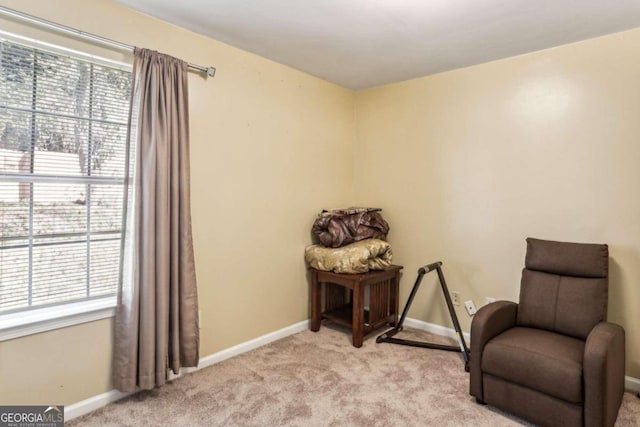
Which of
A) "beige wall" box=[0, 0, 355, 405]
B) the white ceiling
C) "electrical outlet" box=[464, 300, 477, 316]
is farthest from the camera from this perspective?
"electrical outlet" box=[464, 300, 477, 316]

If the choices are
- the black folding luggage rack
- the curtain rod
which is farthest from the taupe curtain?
the black folding luggage rack

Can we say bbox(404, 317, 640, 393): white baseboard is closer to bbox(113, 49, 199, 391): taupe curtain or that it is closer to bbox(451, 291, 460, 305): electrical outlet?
bbox(451, 291, 460, 305): electrical outlet

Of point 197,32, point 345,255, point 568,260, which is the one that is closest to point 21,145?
point 197,32

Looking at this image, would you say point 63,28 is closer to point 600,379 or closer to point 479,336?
point 479,336

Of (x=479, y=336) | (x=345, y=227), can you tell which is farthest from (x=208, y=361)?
(x=479, y=336)

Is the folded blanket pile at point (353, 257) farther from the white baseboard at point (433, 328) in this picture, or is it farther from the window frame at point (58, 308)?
the window frame at point (58, 308)

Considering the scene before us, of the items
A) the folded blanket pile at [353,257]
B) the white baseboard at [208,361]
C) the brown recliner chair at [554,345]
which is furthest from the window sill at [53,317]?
the brown recliner chair at [554,345]

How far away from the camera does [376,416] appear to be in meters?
2.17

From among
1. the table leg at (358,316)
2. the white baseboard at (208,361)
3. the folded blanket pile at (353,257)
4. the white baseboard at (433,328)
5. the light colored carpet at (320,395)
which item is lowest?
the light colored carpet at (320,395)

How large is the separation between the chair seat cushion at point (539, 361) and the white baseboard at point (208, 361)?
5.71 ft

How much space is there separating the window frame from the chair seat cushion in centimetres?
232

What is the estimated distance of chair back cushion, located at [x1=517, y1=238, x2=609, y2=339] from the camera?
235 cm

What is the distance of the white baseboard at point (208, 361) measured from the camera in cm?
213

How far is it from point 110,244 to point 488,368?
7.97 ft
